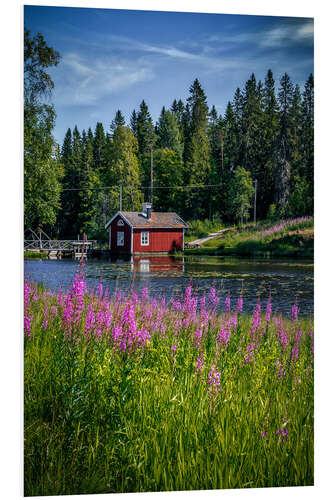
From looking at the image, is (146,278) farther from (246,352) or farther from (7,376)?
(7,376)

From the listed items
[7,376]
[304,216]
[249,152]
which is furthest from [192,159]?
[7,376]

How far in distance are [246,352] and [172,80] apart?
89.8 inches

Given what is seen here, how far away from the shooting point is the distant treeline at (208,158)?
371 cm

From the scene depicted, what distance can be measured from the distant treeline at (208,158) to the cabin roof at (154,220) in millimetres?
57

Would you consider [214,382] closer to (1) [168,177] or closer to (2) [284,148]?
(1) [168,177]

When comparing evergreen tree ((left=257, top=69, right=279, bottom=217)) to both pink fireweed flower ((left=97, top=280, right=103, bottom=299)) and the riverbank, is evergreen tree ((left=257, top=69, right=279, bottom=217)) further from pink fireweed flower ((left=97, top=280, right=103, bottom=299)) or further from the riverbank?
pink fireweed flower ((left=97, top=280, right=103, bottom=299))

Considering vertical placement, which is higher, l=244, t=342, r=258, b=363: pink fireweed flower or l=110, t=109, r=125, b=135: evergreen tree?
l=110, t=109, r=125, b=135: evergreen tree

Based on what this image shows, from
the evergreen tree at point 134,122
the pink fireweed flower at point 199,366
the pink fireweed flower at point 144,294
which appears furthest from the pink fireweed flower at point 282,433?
the evergreen tree at point 134,122

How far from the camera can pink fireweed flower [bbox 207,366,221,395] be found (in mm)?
2873

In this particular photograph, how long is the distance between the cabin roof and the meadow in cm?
69

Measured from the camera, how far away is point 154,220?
3.76m

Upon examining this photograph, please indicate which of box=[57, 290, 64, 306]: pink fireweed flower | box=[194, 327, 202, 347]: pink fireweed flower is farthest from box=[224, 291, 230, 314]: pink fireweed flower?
box=[57, 290, 64, 306]: pink fireweed flower

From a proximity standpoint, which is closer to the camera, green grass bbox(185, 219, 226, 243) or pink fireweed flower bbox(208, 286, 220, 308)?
pink fireweed flower bbox(208, 286, 220, 308)

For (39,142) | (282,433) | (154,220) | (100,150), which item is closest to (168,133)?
(100,150)
